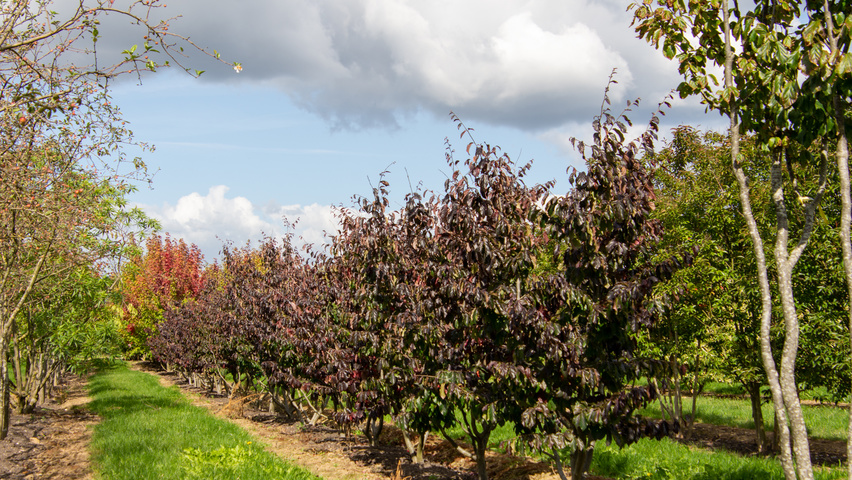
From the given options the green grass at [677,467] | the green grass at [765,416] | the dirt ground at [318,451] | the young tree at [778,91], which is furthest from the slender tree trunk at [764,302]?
the green grass at [765,416]

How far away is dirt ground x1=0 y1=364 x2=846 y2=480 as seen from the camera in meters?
9.38

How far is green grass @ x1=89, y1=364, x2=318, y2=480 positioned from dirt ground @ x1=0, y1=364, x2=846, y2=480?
1.74 feet

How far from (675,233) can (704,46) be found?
7208 millimetres

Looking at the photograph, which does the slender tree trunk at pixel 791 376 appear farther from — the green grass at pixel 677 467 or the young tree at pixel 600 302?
the green grass at pixel 677 467

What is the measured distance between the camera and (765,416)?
54.8 ft

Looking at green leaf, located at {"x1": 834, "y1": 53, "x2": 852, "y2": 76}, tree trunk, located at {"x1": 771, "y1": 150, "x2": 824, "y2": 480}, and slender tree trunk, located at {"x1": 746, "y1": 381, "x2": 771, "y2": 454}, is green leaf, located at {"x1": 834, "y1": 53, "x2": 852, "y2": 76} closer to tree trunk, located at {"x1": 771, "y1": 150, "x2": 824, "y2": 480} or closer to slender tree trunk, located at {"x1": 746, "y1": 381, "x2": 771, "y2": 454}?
tree trunk, located at {"x1": 771, "y1": 150, "x2": 824, "y2": 480}

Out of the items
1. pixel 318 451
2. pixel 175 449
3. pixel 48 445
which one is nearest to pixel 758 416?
pixel 318 451

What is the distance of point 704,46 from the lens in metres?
6.29

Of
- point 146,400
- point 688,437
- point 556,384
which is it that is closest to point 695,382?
point 688,437

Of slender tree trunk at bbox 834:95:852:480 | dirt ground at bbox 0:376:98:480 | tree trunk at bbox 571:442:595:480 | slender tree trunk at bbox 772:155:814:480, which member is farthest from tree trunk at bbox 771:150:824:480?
dirt ground at bbox 0:376:98:480

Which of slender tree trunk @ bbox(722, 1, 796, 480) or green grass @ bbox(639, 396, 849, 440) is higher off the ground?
slender tree trunk @ bbox(722, 1, 796, 480)

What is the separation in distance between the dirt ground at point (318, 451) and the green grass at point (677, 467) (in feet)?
1.51

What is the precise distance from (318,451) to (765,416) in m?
12.7

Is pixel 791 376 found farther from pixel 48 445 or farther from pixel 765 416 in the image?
pixel 765 416
